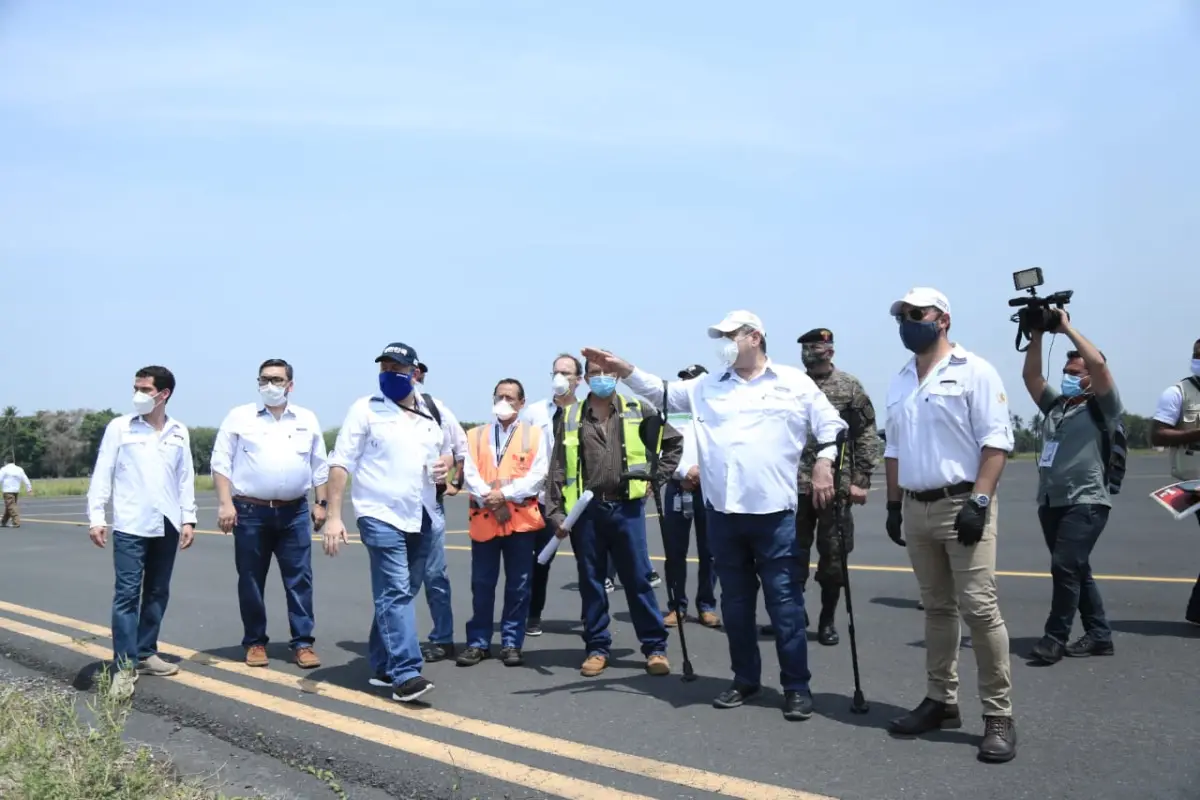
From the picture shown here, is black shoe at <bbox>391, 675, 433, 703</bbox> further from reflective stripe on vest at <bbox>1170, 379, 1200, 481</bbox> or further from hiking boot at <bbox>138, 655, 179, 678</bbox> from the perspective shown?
reflective stripe on vest at <bbox>1170, 379, 1200, 481</bbox>

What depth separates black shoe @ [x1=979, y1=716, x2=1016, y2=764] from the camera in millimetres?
4453

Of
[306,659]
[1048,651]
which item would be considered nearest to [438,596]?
[306,659]

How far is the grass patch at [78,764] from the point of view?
166 inches

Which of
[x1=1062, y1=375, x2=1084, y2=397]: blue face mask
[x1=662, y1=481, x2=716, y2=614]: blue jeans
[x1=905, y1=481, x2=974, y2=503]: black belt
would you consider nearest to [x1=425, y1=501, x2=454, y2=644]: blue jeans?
[x1=662, y1=481, x2=716, y2=614]: blue jeans

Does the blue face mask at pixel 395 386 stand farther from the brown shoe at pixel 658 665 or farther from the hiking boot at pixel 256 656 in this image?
the brown shoe at pixel 658 665

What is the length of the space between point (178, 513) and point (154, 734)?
1854 millimetres

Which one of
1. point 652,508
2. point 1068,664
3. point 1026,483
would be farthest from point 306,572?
point 1026,483

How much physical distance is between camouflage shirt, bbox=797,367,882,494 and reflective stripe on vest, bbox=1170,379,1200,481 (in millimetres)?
2137

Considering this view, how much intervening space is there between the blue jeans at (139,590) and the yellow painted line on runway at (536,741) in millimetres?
470

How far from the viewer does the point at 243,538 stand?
23.4ft

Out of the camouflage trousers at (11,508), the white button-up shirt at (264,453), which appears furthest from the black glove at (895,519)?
the camouflage trousers at (11,508)

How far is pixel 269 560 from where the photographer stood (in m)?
7.10

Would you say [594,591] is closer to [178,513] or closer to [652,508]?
[178,513]

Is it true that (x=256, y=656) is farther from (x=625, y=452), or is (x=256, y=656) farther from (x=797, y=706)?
(x=797, y=706)
